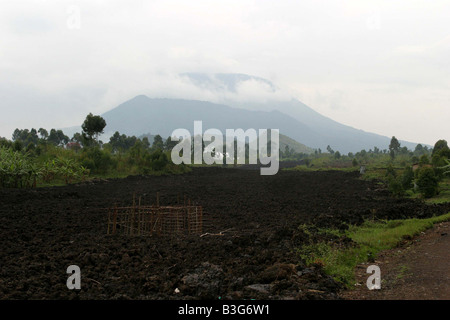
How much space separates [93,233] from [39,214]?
3357 millimetres

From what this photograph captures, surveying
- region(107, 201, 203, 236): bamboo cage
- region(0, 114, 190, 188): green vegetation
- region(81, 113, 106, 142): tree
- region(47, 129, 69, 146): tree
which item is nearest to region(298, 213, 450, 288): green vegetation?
region(107, 201, 203, 236): bamboo cage

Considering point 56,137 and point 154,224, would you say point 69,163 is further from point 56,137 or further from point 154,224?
point 56,137

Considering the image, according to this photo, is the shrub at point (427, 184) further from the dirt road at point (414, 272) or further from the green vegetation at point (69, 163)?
the green vegetation at point (69, 163)

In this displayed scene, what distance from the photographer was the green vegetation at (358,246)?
662 centimetres

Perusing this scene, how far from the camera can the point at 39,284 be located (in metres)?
5.79

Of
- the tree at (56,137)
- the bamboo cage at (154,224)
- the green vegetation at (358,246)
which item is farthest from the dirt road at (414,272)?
the tree at (56,137)

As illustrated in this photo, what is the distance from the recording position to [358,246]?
26.7ft

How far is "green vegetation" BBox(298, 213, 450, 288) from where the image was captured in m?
6.62

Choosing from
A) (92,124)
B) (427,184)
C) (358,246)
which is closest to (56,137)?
(92,124)

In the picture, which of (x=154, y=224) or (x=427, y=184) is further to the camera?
(x=427, y=184)
